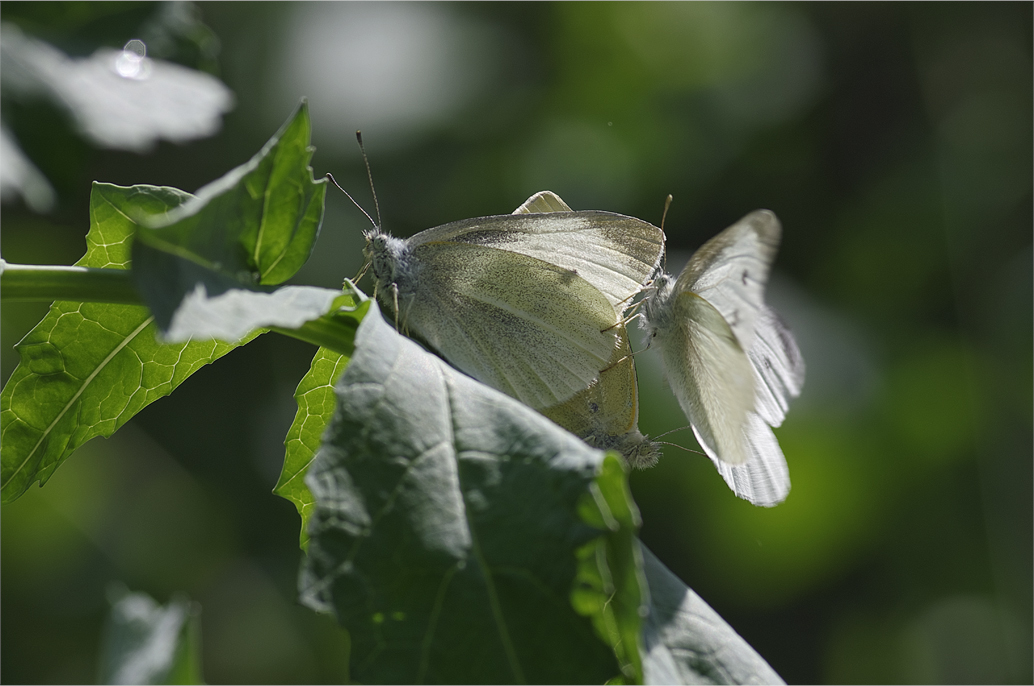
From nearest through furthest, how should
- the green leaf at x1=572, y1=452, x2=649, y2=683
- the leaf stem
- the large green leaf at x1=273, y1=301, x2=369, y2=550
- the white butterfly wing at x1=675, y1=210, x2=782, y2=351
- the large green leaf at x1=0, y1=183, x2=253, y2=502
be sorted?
the green leaf at x1=572, y1=452, x2=649, y2=683, the leaf stem, the large green leaf at x1=0, y1=183, x2=253, y2=502, the large green leaf at x1=273, y1=301, x2=369, y2=550, the white butterfly wing at x1=675, y1=210, x2=782, y2=351

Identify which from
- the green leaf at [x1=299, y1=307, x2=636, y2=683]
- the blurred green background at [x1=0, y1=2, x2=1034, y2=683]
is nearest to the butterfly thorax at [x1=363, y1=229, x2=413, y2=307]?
the green leaf at [x1=299, y1=307, x2=636, y2=683]

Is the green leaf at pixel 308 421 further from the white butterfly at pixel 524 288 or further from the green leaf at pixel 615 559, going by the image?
the green leaf at pixel 615 559

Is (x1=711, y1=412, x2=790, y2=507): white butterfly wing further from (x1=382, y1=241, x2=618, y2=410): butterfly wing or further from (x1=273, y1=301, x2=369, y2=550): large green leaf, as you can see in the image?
(x1=273, y1=301, x2=369, y2=550): large green leaf

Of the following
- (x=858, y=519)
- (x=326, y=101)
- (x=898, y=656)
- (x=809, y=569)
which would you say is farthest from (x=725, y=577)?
(x=326, y=101)

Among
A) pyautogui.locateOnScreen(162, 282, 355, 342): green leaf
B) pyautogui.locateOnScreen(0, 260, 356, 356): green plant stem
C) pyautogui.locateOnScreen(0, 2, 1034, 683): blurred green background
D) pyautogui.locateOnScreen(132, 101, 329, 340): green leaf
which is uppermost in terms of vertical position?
pyautogui.locateOnScreen(132, 101, 329, 340): green leaf

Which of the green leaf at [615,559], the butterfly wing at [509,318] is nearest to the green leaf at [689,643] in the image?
the green leaf at [615,559]

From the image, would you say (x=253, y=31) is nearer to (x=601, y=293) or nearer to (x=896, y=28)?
(x=601, y=293)
